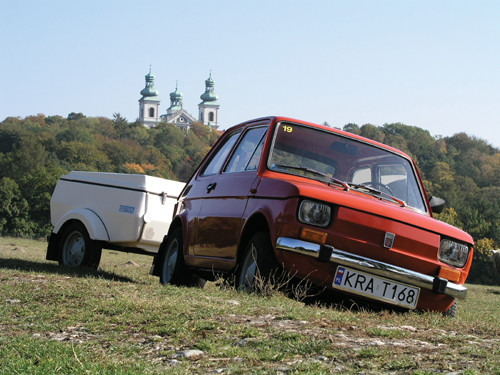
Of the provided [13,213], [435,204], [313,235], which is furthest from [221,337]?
[13,213]

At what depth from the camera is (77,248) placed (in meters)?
12.4

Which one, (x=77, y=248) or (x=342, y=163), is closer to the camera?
(x=342, y=163)

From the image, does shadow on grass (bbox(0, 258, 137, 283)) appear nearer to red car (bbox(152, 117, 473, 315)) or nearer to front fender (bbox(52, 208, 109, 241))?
front fender (bbox(52, 208, 109, 241))

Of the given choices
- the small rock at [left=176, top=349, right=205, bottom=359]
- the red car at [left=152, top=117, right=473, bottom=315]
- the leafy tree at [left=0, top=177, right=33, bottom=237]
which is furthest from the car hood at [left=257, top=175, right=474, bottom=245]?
the leafy tree at [left=0, top=177, right=33, bottom=237]

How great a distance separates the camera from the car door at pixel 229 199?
25.7 ft

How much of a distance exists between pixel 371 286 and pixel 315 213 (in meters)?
0.76

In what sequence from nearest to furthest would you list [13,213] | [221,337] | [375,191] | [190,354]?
[190,354] → [221,337] → [375,191] → [13,213]

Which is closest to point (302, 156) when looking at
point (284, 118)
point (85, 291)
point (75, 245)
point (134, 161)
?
point (284, 118)

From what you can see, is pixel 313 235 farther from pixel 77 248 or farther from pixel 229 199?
pixel 77 248

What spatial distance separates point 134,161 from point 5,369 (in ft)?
449

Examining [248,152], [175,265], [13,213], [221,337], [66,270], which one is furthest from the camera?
[13,213]

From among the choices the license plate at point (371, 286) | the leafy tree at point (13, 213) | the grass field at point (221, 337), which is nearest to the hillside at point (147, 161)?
the leafy tree at point (13, 213)

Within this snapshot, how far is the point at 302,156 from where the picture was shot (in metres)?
7.96

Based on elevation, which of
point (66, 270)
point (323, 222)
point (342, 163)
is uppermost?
point (342, 163)
